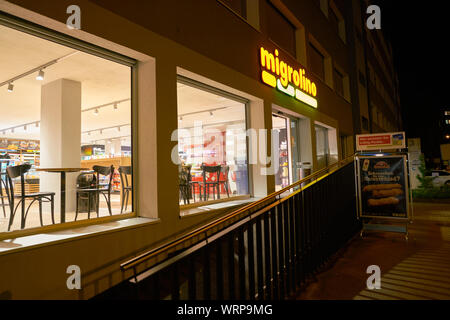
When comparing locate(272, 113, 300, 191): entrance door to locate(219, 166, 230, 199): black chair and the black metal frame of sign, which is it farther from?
the black metal frame of sign

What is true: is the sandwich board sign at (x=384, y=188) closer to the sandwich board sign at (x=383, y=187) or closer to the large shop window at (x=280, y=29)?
the sandwich board sign at (x=383, y=187)

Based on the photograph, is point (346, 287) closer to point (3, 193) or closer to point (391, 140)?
point (391, 140)

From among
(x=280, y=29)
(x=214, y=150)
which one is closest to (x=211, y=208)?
(x=214, y=150)

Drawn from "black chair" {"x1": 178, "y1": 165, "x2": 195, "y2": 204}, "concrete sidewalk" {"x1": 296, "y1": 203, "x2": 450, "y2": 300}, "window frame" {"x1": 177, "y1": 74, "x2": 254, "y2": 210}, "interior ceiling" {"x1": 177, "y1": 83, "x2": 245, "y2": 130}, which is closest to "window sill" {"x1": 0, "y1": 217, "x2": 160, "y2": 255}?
"window frame" {"x1": 177, "y1": 74, "x2": 254, "y2": 210}

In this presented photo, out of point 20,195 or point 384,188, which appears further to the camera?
point 384,188

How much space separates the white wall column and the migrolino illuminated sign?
429cm

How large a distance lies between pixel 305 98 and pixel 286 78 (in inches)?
41.6

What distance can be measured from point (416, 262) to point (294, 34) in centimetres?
609

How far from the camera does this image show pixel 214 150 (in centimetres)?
643

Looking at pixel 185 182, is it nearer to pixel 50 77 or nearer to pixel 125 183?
pixel 125 183

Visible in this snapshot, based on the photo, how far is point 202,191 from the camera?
5.31 metres

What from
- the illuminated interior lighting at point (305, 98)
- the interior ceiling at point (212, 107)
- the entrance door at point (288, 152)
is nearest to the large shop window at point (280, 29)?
the illuminated interior lighting at point (305, 98)

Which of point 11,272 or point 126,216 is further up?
point 126,216

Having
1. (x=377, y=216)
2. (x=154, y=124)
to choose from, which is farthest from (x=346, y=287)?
(x=154, y=124)
